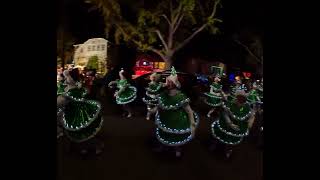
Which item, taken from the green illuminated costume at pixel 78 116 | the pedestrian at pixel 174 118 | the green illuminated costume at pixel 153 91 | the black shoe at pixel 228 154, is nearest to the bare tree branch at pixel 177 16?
the green illuminated costume at pixel 153 91

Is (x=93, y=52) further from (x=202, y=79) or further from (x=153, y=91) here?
(x=153, y=91)

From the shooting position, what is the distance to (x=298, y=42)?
3.65 meters

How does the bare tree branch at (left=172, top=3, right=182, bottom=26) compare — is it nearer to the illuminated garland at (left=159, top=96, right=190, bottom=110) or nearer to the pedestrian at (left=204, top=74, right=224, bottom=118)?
the pedestrian at (left=204, top=74, right=224, bottom=118)

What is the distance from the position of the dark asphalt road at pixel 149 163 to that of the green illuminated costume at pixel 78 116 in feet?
1.37

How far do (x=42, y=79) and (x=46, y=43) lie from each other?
0.86 ft

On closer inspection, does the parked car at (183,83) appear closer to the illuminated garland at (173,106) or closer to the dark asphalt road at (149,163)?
the dark asphalt road at (149,163)

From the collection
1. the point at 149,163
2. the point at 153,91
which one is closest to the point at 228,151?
the point at 149,163

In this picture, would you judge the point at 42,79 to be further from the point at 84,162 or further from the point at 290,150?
the point at 84,162

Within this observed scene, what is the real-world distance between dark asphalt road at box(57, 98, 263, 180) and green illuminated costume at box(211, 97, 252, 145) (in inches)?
15.3

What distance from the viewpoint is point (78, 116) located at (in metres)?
7.17

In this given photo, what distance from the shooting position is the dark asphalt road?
647 centimetres

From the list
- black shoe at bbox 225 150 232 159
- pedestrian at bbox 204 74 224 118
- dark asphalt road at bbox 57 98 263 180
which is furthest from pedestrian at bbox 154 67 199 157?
pedestrian at bbox 204 74 224 118

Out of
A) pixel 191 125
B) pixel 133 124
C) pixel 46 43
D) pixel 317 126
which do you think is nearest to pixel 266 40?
pixel 317 126

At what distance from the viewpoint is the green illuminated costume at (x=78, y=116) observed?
716 centimetres
